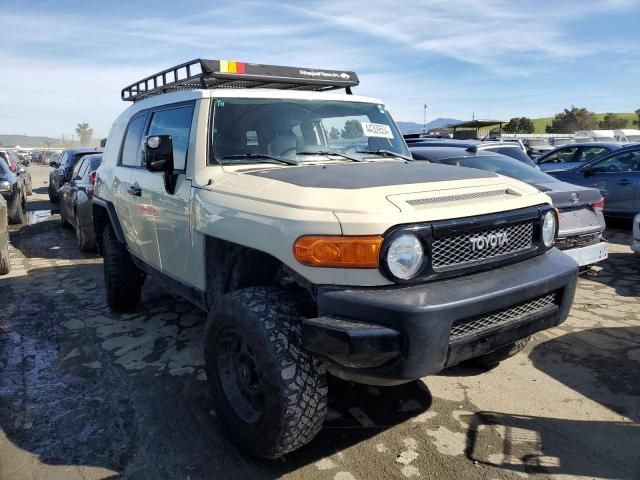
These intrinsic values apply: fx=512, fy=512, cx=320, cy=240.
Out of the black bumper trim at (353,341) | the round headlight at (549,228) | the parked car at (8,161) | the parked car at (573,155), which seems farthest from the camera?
the parked car at (8,161)

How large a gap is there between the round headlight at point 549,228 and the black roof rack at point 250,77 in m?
2.17

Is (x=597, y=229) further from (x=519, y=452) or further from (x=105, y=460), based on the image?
(x=105, y=460)

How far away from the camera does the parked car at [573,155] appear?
11.4 m

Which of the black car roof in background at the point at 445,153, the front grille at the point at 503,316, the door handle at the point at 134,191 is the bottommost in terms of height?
the front grille at the point at 503,316

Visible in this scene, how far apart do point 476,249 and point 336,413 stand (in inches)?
53.8

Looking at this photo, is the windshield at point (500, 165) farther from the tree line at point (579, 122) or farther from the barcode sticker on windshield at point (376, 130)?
the tree line at point (579, 122)

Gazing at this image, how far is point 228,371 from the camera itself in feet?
9.37

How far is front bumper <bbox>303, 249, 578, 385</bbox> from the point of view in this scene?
7.06 ft

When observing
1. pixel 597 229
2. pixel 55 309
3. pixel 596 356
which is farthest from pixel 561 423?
pixel 55 309

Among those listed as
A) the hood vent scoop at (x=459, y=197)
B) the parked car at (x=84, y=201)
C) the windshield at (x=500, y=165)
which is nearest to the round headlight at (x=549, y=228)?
the hood vent scoop at (x=459, y=197)

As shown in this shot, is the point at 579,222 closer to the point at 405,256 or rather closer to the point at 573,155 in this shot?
the point at 405,256

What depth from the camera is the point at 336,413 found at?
3154 mm

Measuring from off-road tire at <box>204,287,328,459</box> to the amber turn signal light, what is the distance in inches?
→ 12.7

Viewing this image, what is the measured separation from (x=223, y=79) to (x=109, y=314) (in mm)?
2651
